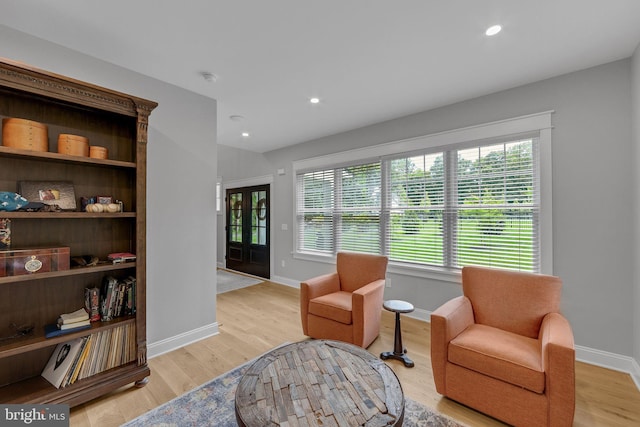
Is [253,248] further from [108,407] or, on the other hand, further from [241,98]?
[108,407]

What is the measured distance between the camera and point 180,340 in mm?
2750

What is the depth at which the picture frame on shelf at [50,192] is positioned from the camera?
1.90 m

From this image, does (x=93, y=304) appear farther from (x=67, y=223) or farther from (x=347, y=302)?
(x=347, y=302)

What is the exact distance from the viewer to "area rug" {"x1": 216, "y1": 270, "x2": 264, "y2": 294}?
4.94m

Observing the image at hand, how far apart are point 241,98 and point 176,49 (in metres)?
0.94

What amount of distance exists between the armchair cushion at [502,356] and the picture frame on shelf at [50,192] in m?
2.93

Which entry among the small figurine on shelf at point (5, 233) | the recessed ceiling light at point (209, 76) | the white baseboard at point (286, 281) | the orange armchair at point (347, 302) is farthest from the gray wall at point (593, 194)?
the small figurine on shelf at point (5, 233)

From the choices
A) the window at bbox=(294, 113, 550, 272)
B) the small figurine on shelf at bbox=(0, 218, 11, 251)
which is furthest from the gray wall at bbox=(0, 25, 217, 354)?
the window at bbox=(294, 113, 550, 272)

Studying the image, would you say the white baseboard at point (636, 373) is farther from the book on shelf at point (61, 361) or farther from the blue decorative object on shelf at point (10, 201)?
the blue decorative object on shelf at point (10, 201)

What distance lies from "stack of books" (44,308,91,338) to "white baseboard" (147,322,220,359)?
74cm

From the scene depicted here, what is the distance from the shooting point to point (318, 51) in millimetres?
2232

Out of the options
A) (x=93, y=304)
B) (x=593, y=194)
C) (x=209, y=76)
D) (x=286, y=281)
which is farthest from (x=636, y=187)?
(x=286, y=281)

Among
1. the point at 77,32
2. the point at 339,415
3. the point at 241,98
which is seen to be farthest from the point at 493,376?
the point at 77,32

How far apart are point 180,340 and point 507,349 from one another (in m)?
2.79
